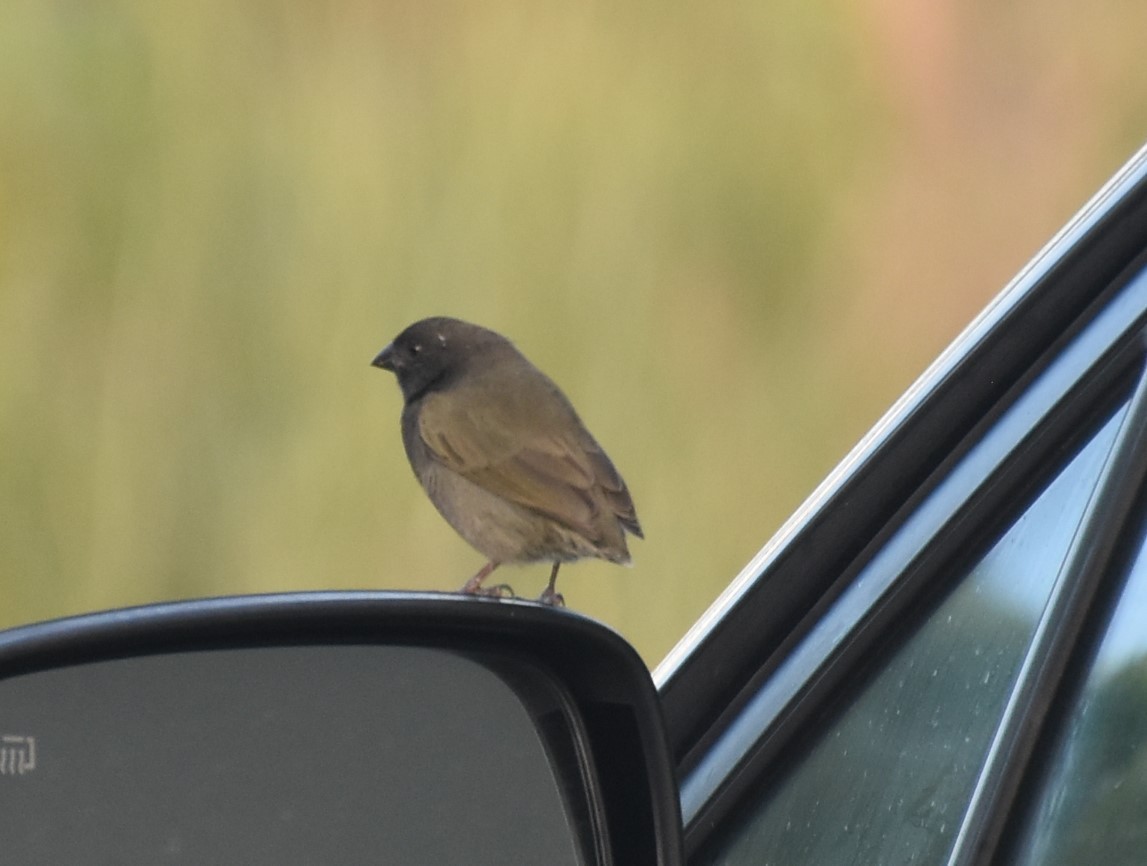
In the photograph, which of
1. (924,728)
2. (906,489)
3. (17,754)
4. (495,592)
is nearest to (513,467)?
(495,592)

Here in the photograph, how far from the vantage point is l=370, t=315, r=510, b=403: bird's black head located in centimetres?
422

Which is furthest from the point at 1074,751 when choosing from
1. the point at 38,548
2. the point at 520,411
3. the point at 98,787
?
the point at 38,548

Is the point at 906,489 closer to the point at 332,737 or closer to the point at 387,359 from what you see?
the point at 332,737

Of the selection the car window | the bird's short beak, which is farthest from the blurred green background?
Result: the car window

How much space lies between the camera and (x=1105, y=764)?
4.49 feet

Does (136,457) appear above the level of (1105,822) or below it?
below

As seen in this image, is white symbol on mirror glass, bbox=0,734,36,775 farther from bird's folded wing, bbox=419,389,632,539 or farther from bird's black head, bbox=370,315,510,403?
bird's black head, bbox=370,315,510,403

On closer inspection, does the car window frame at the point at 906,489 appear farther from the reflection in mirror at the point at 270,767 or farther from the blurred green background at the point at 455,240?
the blurred green background at the point at 455,240

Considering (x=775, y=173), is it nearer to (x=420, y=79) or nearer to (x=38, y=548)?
(x=420, y=79)

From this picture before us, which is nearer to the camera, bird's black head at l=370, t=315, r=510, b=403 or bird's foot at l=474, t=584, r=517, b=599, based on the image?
bird's foot at l=474, t=584, r=517, b=599

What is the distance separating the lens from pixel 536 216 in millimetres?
7594

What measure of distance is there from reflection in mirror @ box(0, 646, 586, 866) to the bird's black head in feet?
8.70

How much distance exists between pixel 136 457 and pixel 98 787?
5.76 metres

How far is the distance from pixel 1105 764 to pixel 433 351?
10.1 feet
